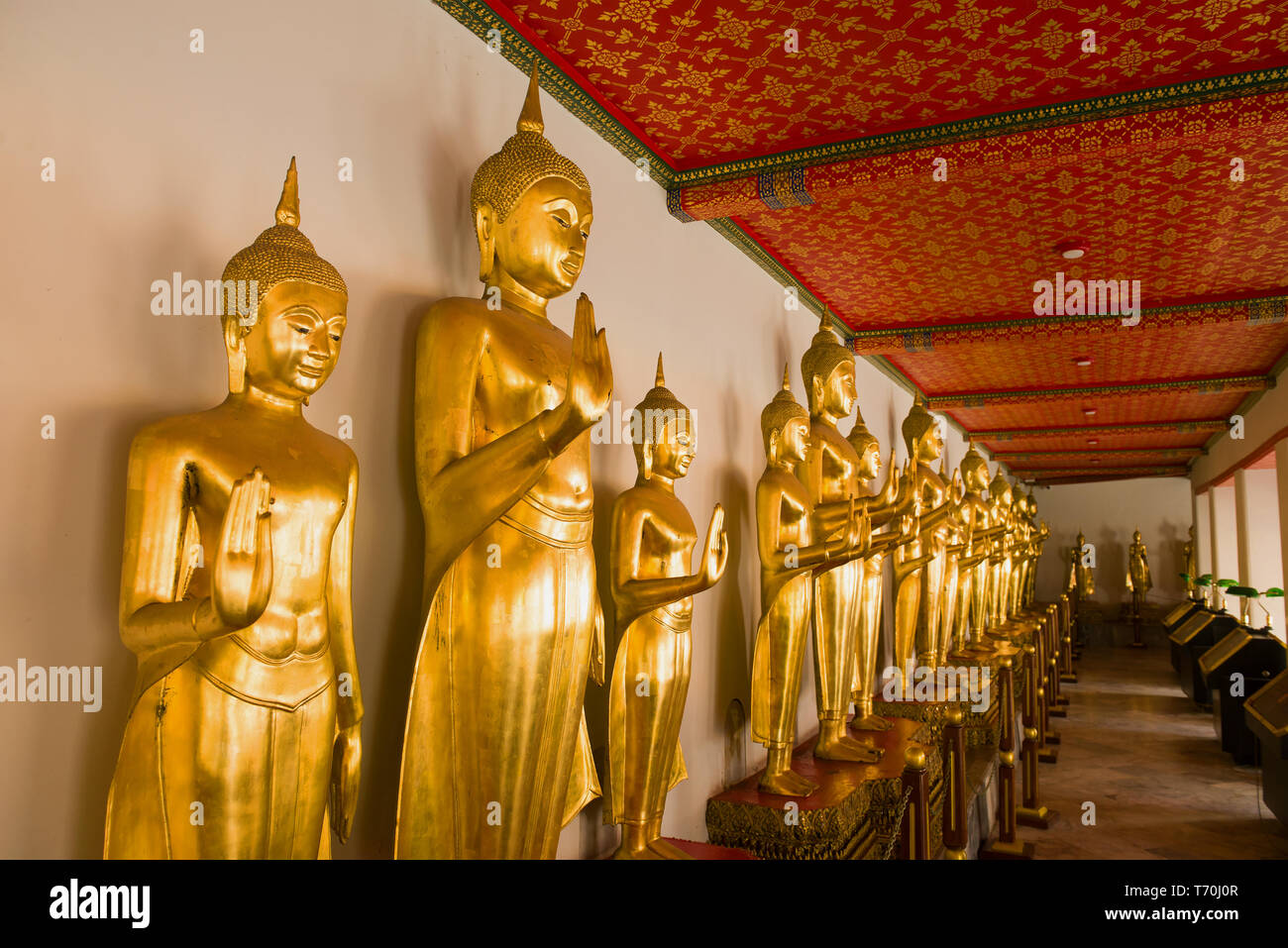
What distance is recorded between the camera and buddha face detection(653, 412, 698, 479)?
3291mm

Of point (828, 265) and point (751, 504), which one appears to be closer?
point (751, 504)

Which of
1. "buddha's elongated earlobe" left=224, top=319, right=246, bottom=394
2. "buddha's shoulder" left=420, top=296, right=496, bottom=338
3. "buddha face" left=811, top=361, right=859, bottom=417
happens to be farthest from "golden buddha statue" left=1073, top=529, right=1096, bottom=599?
"buddha's elongated earlobe" left=224, top=319, right=246, bottom=394

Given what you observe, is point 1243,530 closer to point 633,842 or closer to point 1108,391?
point 1108,391

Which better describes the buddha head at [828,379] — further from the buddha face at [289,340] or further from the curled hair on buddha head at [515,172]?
the buddha face at [289,340]

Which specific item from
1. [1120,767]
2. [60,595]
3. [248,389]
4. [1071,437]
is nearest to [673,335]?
[248,389]

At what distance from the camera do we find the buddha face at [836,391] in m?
5.11

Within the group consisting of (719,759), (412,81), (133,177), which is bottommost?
(719,759)

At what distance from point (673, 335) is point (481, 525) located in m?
2.08

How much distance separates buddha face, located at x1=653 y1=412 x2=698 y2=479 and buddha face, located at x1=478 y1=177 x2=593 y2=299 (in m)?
0.88

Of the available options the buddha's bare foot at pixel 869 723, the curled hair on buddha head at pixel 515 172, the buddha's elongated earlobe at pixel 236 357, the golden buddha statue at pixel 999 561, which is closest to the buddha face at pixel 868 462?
the buddha's bare foot at pixel 869 723

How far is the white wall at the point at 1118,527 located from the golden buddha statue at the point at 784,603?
22592 mm

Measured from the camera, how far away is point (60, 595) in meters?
1.63

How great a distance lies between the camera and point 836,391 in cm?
511
